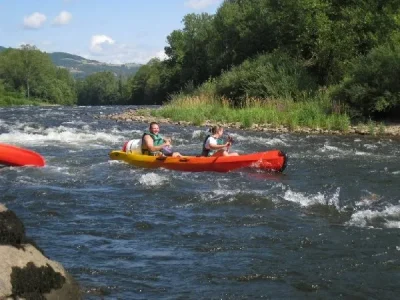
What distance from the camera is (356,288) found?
207 inches

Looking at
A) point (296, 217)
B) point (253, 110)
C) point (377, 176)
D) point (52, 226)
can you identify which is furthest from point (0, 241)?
point (253, 110)

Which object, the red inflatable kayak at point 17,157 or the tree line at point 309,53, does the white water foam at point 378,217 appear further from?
the tree line at point 309,53

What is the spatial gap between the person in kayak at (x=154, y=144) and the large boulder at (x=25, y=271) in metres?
8.29

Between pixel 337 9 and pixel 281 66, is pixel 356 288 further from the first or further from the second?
pixel 337 9

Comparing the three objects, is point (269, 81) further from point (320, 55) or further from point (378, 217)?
point (378, 217)

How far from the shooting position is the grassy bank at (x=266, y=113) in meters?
22.8

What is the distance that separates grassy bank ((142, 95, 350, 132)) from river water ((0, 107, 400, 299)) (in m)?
9.32

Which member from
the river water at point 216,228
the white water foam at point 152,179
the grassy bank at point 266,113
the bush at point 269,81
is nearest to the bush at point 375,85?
the grassy bank at point 266,113

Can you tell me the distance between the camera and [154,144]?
13320mm

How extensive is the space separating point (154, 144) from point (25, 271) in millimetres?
9121

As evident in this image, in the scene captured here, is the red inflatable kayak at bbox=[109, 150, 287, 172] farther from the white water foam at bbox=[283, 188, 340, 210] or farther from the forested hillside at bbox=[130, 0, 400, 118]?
the forested hillside at bbox=[130, 0, 400, 118]

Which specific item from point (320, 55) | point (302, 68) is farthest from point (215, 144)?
point (320, 55)

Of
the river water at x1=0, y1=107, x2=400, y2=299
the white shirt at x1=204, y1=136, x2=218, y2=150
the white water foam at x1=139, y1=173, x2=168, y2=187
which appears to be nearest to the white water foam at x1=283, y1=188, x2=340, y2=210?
the river water at x1=0, y1=107, x2=400, y2=299

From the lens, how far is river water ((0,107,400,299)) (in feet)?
17.7
